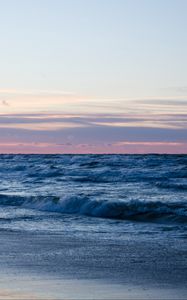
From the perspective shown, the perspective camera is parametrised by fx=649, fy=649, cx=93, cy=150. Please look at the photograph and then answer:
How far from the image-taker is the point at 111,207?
21.1 m

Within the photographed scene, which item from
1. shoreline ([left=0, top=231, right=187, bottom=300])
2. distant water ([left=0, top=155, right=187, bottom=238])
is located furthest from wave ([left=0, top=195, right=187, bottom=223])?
shoreline ([left=0, top=231, right=187, bottom=300])

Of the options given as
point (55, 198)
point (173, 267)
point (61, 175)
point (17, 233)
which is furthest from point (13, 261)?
point (61, 175)

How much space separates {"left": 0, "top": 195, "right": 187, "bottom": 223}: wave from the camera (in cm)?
1925

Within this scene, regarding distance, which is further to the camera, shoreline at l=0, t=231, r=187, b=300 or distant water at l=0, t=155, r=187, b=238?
distant water at l=0, t=155, r=187, b=238

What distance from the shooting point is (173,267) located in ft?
34.7

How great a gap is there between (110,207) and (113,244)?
789cm

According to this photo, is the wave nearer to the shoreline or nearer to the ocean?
the ocean

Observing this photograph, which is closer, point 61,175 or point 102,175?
point 102,175

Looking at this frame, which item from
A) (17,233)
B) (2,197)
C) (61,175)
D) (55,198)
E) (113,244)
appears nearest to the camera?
(113,244)

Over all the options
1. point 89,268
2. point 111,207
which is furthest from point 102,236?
point 111,207

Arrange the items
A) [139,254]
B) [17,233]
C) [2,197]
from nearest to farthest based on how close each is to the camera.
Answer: [139,254] → [17,233] → [2,197]

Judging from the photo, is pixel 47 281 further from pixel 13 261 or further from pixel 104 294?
pixel 13 261

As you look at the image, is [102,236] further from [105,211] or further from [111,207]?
[111,207]

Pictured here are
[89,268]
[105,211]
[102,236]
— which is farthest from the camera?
[105,211]
